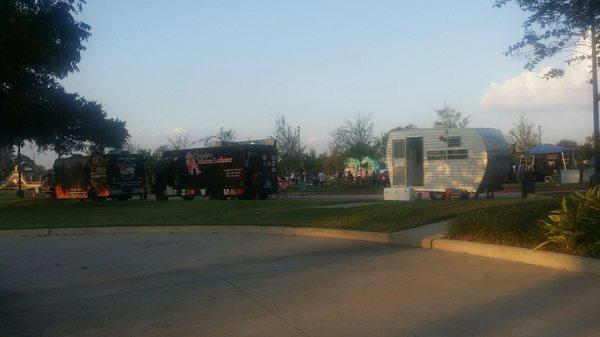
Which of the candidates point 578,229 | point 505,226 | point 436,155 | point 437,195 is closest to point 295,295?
point 505,226

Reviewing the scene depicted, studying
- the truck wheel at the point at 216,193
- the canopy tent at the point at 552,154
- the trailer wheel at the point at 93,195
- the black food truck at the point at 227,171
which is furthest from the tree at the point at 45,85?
the canopy tent at the point at 552,154

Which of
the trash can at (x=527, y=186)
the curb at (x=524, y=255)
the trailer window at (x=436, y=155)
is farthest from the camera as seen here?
the trailer window at (x=436, y=155)

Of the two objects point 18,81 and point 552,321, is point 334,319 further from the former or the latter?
point 18,81

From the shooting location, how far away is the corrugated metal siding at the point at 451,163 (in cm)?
2228

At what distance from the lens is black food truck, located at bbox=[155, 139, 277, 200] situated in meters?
30.0

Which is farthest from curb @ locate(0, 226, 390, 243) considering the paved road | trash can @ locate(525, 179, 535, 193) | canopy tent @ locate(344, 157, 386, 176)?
canopy tent @ locate(344, 157, 386, 176)

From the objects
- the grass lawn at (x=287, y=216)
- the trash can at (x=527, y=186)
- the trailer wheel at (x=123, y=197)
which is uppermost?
the trash can at (x=527, y=186)

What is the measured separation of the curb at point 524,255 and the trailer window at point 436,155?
1212 centimetres

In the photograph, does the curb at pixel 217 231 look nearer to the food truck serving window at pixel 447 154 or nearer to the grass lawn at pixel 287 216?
the grass lawn at pixel 287 216

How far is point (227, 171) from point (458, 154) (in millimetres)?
11872

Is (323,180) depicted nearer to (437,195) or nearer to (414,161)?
(414,161)

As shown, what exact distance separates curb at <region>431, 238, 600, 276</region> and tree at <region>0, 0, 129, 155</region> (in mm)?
18570

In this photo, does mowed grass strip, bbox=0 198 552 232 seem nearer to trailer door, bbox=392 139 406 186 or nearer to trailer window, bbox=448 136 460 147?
trailer window, bbox=448 136 460 147

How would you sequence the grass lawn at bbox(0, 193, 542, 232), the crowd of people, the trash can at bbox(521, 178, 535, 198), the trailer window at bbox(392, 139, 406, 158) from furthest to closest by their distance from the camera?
the crowd of people → the trailer window at bbox(392, 139, 406, 158) → the trash can at bbox(521, 178, 535, 198) → the grass lawn at bbox(0, 193, 542, 232)
